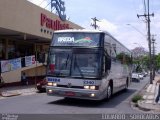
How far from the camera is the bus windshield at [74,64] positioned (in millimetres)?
15766

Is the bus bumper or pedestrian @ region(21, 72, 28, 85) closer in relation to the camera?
the bus bumper

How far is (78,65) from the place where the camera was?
626 inches

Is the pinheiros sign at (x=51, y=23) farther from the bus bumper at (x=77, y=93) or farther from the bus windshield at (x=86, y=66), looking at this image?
the bus bumper at (x=77, y=93)

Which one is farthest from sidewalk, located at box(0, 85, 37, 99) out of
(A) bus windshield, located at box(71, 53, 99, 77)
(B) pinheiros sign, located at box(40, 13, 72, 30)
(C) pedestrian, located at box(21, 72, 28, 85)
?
(B) pinheiros sign, located at box(40, 13, 72, 30)

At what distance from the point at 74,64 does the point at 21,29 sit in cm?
1497

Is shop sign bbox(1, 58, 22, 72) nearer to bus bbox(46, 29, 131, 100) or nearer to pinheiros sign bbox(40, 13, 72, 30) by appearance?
pinheiros sign bbox(40, 13, 72, 30)

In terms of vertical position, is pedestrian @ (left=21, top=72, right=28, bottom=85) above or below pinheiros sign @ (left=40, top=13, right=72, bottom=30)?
below

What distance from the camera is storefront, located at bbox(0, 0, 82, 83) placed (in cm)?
2799

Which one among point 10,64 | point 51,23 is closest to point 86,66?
point 10,64

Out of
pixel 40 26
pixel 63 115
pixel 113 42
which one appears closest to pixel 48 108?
pixel 63 115

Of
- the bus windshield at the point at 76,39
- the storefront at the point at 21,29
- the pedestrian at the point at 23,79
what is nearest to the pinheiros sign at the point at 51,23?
the storefront at the point at 21,29

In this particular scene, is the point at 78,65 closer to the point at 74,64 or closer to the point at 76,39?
the point at 74,64

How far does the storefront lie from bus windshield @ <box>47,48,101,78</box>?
1170 centimetres

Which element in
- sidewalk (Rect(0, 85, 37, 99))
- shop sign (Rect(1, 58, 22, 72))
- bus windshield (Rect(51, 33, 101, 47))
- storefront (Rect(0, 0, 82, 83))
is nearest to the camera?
bus windshield (Rect(51, 33, 101, 47))
